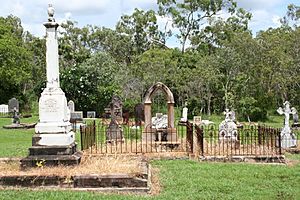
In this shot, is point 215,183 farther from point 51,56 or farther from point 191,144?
point 51,56

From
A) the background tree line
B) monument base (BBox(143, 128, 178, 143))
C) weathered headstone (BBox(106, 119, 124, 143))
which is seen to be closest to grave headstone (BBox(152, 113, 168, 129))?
monument base (BBox(143, 128, 178, 143))

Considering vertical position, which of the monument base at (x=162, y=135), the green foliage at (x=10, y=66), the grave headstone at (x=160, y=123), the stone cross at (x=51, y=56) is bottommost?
Answer: the monument base at (x=162, y=135)

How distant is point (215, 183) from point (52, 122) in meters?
4.32

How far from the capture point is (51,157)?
36.7ft

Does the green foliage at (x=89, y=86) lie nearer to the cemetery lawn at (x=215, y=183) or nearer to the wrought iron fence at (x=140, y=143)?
the wrought iron fence at (x=140, y=143)

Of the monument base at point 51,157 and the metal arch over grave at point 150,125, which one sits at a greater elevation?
the metal arch over grave at point 150,125

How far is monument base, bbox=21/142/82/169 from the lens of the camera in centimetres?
1103

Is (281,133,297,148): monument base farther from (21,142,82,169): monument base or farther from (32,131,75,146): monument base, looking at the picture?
(32,131,75,146): monument base

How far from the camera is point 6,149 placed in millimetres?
16766

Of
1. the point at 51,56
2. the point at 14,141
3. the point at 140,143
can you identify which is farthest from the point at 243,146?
the point at 14,141

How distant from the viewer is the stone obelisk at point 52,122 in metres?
11.3

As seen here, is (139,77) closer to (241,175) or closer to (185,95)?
(185,95)

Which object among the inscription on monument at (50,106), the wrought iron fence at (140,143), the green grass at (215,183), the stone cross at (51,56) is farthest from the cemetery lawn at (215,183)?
the stone cross at (51,56)

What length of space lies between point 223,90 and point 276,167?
28130 millimetres
